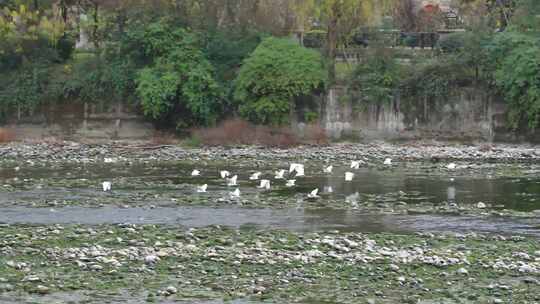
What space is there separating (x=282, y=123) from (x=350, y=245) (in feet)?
84.3

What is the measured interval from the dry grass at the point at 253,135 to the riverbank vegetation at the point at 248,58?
0.53 meters

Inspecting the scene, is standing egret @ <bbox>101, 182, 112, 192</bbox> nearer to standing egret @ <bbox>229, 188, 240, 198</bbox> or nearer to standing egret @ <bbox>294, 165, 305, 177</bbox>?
standing egret @ <bbox>229, 188, 240, 198</bbox>

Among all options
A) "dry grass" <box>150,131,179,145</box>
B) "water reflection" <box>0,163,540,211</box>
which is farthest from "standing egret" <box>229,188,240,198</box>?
"dry grass" <box>150,131,179,145</box>

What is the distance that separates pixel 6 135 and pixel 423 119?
17346mm

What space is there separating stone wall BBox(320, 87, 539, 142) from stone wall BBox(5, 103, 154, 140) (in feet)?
26.6

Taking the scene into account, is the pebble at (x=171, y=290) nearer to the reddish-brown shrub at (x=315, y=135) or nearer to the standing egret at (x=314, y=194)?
the standing egret at (x=314, y=194)

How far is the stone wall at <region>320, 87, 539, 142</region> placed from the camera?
4559 cm

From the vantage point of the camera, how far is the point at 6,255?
19312mm

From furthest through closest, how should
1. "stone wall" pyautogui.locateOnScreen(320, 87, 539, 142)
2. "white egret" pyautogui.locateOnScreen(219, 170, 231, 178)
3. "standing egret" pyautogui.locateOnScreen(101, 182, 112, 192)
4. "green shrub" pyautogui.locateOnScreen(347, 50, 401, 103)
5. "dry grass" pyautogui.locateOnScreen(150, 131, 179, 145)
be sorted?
"green shrub" pyautogui.locateOnScreen(347, 50, 401, 103)
"stone wall" pyautogui.locateOnScreen(320, 87, 539, 142)
"dry grass" pyautogui.locateOnScreen(150, 131, 179, 145)
"white egret" pyautogui.locateOnScreen(219, 170, 231, 178)
"standing egret" pyautogui.locateOnScreen(101, 182, 112, 192)

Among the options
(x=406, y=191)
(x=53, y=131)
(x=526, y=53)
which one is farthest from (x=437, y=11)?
(x=406, y=191)

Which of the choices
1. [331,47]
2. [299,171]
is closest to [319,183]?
[299,171]

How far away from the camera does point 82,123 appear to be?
1871 inches

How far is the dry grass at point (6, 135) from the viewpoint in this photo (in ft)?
150

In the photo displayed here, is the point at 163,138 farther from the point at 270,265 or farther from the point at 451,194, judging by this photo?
the point at 270,265
